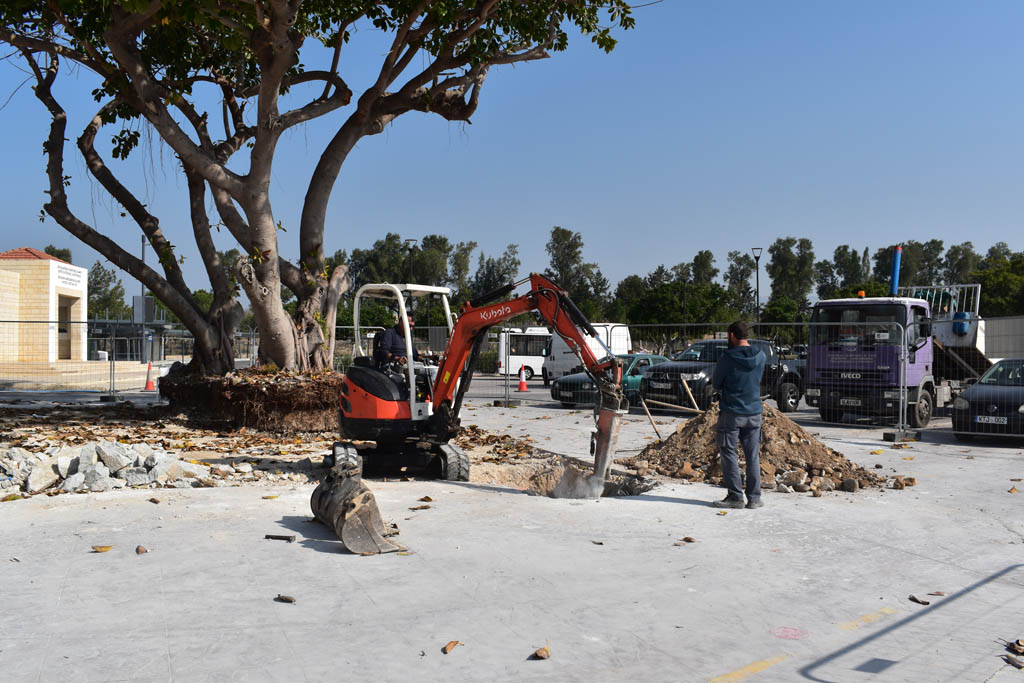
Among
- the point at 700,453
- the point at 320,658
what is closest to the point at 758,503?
the point at 700,453

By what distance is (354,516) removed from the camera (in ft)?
21.5

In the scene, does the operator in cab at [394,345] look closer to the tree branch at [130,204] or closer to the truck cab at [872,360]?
the tree branch at [130,204]

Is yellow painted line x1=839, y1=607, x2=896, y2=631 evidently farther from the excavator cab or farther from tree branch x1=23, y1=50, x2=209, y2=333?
tree branch x1=23, y1=50, x2=209, y2=333

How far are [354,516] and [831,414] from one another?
1291 cm

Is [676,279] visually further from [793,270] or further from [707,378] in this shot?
[707,378]

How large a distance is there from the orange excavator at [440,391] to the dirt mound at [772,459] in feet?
5.19

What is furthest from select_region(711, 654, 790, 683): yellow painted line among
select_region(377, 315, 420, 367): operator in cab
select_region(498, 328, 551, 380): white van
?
select_region(498, 328, 551, 380): white van

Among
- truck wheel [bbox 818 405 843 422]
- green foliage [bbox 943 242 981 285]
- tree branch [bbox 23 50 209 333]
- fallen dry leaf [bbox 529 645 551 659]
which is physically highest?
green foliage [bbox 943 242 981 285]

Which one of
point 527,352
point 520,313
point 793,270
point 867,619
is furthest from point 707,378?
point 793,270

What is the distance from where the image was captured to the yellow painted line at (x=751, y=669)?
→ 424cm

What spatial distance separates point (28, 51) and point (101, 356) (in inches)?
874

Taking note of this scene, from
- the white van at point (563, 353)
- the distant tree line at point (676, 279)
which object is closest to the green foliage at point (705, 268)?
the distant tree line at point (676, 279)

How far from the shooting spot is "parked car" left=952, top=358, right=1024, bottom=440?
44.8 ft

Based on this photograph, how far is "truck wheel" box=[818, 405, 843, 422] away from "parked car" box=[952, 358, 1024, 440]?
8.12ft
